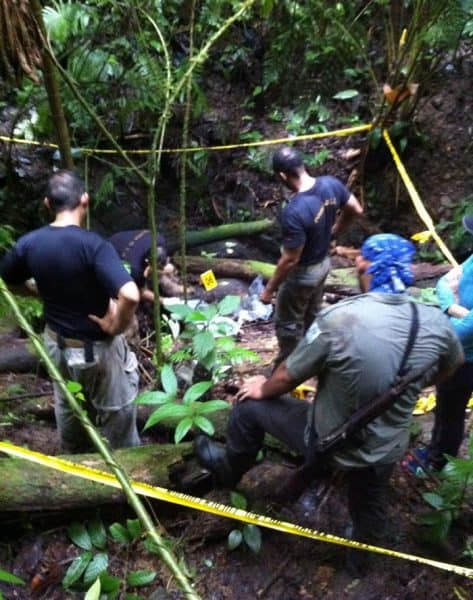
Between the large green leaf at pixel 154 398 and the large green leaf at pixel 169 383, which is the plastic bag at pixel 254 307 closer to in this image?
the large green leaf at pixel 169 383

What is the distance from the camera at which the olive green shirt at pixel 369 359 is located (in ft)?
7.22

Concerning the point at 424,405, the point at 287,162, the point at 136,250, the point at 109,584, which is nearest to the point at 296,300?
the point at 287,162

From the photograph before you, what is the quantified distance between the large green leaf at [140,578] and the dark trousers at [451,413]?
1.72 meters

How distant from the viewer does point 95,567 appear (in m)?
2.71

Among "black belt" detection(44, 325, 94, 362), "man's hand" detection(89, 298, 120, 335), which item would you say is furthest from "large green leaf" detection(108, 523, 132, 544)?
"man's hand" detection(89, 298, 120, 335)

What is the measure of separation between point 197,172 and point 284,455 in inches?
202

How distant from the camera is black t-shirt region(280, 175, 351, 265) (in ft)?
13.0

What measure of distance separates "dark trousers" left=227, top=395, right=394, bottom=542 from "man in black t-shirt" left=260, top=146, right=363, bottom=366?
157 cm

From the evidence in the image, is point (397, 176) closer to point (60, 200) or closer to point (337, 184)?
point (337, 184)

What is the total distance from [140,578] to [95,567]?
0.24 metres

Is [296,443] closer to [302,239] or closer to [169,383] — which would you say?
[169,383]

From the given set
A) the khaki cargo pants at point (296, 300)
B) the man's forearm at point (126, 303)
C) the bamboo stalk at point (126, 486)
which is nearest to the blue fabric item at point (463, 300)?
the khaki cargo pants at point (296, 300)

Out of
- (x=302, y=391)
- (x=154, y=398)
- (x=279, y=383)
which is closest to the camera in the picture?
(x=279, y=383)

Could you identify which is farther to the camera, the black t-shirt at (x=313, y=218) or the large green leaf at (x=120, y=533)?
the black t-shirt at (x=313, y=218)
